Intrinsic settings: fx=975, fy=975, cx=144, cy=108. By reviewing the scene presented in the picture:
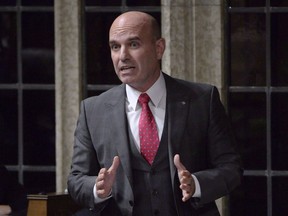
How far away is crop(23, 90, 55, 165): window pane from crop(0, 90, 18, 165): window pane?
2.9 inches

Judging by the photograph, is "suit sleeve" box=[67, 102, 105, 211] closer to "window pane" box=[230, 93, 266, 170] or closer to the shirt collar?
the shirt collar

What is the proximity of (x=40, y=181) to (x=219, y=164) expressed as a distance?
10.4ft

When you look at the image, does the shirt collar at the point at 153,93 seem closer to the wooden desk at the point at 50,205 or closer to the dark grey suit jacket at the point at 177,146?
the dark grey suit jacket at the point at 177,146

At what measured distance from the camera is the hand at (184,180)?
390 cm

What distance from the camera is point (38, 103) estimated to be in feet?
23.3

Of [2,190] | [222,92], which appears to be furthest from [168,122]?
[222,92]

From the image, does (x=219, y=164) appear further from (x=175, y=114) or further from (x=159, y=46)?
(x=159, y=46)

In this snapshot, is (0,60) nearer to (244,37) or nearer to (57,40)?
(57,40)

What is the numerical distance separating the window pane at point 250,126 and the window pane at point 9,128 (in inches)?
62.3

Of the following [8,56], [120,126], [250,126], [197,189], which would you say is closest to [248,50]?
[250,126]

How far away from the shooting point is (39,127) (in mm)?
Answer: 7129

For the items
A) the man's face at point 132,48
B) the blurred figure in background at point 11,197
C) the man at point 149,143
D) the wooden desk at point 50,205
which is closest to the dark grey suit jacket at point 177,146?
the man at point 149,143

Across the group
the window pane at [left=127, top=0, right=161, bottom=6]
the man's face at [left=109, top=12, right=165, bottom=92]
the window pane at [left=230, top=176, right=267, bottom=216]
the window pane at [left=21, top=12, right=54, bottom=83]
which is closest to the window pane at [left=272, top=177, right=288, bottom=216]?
the window pane at [left=230, top=176, right=267, bottom=216]

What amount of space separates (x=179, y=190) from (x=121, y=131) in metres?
0.35
